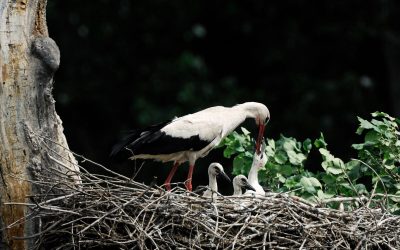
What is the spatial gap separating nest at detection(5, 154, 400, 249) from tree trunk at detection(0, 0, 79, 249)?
108 mm

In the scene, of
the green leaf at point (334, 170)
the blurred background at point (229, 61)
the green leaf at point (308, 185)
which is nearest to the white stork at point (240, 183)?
the green leaf at point (308, 185)

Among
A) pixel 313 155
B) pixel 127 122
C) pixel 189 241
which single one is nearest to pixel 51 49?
pixel 189 241

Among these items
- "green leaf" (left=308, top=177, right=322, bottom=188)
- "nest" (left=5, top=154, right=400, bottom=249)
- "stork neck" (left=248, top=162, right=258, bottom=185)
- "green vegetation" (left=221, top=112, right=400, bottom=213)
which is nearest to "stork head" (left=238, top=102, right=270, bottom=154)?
"green vegetation" (left=221, top=112, right=400, bottom=213)

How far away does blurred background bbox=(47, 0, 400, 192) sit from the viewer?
72.7 ft

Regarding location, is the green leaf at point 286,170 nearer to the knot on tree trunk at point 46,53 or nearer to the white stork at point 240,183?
the white stork at point 240,183

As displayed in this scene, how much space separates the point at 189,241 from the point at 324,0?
45.8ft

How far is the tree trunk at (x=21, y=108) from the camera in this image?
10.3 m

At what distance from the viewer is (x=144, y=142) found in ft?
40.9

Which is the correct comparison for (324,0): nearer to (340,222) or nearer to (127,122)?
(127,122)

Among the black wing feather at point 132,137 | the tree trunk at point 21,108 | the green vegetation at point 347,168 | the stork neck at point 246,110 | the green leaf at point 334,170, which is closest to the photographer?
the tree trunk at point 21,108

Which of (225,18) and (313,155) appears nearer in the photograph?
(313,155)

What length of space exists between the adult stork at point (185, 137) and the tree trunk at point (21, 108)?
195cm

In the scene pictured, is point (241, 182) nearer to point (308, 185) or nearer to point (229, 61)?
point (308, 185)

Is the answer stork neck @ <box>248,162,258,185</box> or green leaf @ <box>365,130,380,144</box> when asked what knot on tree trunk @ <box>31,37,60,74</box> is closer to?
stork neck @ <box>248,162,258,185</box>
